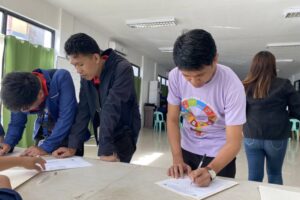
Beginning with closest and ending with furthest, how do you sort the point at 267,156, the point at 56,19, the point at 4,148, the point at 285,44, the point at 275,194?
the point at 275,194, the point at 4,148, the point at 267,156, the point at 56,19, the point at 285,44

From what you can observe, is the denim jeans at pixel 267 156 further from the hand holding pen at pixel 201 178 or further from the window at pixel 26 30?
the window at pixel 26 30

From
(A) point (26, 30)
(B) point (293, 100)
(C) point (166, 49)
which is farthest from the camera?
(C) point (166, 49)

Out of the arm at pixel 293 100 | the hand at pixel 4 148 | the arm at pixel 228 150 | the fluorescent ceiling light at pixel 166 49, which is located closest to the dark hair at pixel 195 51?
the arm at pixel 228 150

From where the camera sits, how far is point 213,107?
1168mm

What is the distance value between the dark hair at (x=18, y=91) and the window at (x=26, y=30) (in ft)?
10.4

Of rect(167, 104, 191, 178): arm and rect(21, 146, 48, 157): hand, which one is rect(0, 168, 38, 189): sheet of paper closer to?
rect(21, 146, 48, 157): hand

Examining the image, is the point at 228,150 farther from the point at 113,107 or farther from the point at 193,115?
the point at 113,107

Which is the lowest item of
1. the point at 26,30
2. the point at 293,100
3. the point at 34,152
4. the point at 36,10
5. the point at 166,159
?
the point at 166,159

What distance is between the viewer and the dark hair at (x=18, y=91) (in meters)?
1.18

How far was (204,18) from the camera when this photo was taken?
4.82m

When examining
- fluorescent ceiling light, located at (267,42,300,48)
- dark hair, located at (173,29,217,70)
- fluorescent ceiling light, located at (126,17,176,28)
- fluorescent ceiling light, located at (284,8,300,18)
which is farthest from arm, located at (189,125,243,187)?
fluorescent ceiling light, located at (267,42,300,48)

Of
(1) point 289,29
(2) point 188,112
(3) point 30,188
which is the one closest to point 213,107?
(2) point 188,112

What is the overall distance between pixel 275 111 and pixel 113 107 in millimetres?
1262

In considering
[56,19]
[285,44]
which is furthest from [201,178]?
[285,44]
